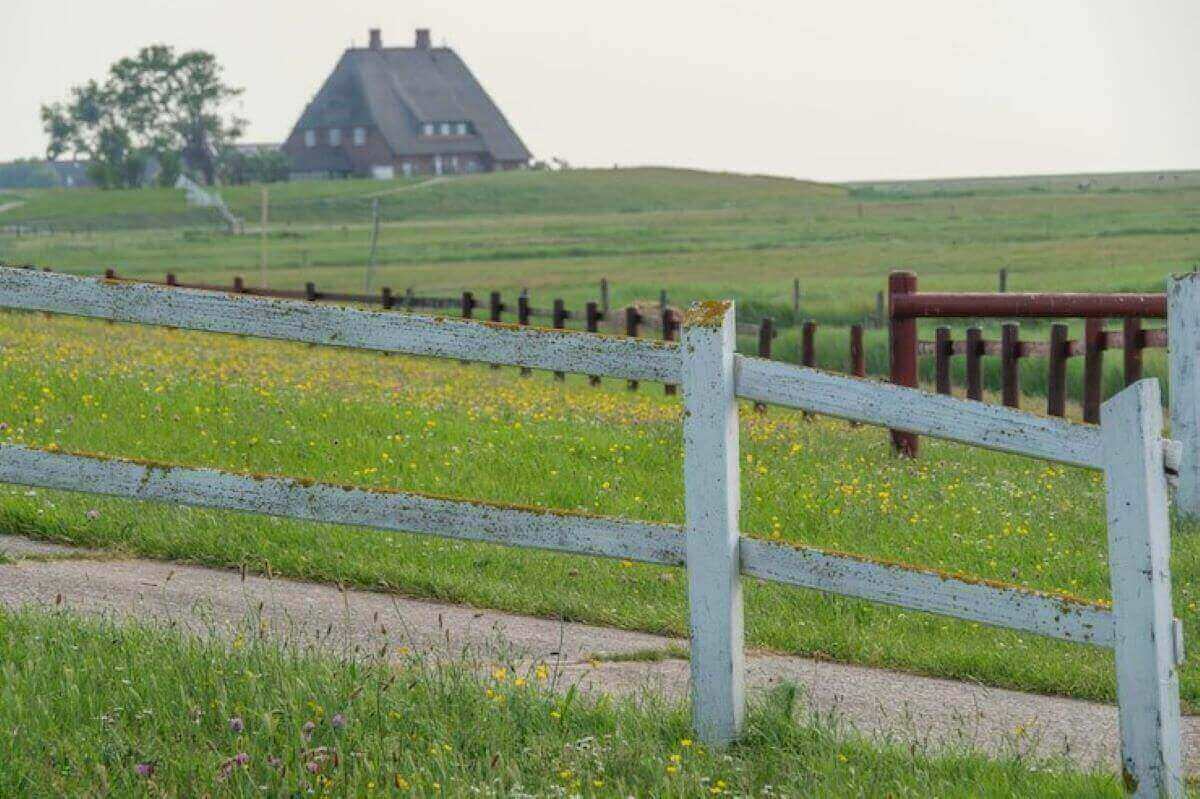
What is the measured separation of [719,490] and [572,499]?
5.02 m

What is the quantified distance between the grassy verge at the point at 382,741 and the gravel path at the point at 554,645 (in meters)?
0.21

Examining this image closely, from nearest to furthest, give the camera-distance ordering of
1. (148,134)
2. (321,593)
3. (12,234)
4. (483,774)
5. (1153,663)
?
(1153,663) → (483,774) → (321,593) → (12,234) → (148,134)

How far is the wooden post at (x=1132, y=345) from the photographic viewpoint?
52.2 ft

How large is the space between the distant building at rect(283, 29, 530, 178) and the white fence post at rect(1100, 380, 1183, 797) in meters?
128

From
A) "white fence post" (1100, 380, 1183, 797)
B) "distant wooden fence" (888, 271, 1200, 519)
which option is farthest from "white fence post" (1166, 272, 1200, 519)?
"white fence post" (1100, 380, 1183, 797)

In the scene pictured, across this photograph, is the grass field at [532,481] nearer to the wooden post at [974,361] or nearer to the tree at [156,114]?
Result: the wooden post at [974,361]

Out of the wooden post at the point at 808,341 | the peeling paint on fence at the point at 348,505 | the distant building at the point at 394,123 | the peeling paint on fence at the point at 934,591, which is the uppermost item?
the distant building at the point at 394,123

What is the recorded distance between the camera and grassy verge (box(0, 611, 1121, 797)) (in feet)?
16.3

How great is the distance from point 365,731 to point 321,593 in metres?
2.73

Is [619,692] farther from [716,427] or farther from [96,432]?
Result: [96,432]

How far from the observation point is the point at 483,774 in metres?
5.10

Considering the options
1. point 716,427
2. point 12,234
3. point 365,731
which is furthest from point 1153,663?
point 12,234

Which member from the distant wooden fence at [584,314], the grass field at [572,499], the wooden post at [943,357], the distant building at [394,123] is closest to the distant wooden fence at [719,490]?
the grass field at [572,499]

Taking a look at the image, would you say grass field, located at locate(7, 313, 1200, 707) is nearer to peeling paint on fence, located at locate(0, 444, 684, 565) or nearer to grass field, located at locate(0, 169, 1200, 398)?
peeling paint on fence, located at locate(0, 444, 684, 565)
